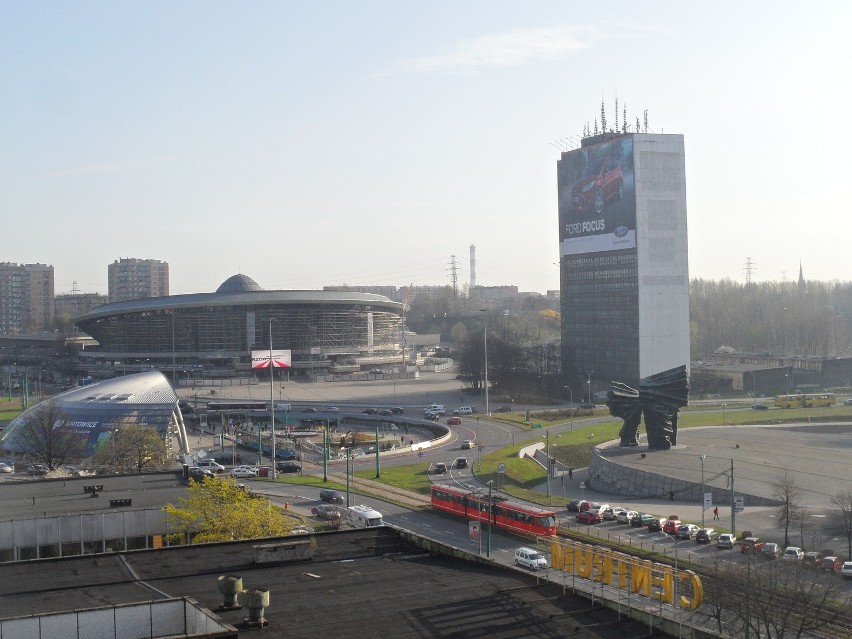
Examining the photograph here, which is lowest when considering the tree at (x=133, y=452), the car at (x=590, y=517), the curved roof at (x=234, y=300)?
the car at (x=590, y=517)

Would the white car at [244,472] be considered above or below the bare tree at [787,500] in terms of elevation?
below

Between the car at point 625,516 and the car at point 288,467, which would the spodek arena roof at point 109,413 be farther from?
the car at point 625,516

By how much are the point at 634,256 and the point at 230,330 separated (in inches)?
2130

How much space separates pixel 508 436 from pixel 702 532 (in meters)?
31.8

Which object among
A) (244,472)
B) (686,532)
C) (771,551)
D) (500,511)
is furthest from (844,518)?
(244,472)

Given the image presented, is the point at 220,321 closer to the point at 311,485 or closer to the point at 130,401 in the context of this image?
the point at 130,401

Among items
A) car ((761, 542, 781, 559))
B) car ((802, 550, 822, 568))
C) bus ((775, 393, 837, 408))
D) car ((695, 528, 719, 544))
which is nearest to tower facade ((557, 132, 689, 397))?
bus ((775, 393, 837, 408))

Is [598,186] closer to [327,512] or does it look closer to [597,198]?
[597,198]

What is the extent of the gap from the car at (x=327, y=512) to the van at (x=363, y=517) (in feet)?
2.32

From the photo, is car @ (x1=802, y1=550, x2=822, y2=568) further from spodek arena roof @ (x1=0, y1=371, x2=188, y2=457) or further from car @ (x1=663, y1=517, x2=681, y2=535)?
spodek arena roof @ (x1=0, y1=371, x2=188, y2=457)

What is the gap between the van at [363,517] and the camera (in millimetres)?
37562

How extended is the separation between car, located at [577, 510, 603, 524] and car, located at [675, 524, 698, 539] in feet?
12.8

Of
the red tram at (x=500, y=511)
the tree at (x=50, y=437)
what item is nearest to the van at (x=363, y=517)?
the red tram at (x=500, y=511)

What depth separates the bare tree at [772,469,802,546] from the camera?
3566 cm
